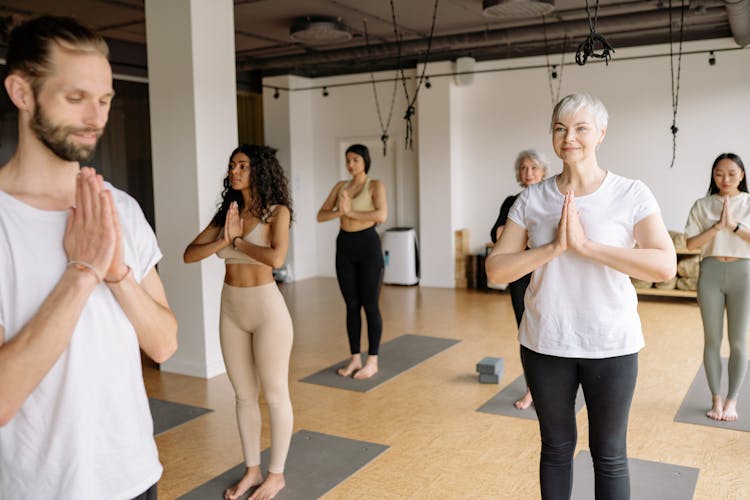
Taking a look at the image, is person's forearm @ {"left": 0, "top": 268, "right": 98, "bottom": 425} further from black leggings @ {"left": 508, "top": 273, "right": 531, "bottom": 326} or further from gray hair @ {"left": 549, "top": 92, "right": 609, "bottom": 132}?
black leggings @ {"left": 508, "top": 273, "right": 531, "bottom": 326}

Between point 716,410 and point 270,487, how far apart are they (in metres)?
2.59

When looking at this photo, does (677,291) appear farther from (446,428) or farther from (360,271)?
(446,428)

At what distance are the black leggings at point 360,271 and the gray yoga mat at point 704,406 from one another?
2.05 meters

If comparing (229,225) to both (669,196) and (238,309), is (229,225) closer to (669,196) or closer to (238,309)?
(238,309)

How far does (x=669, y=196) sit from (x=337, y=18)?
169 inches

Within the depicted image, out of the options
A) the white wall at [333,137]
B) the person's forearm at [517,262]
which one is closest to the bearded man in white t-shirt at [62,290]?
the person's forearm at [517,262]

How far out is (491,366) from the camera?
4680 mm

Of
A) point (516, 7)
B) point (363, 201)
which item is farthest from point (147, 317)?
point (516, 7)

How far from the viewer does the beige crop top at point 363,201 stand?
4828mm

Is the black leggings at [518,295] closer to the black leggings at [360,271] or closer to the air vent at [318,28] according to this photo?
the black leggings at [360,271]

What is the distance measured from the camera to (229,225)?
9.77 ft

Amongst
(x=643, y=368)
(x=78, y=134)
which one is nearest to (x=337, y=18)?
(x=643, y=368)

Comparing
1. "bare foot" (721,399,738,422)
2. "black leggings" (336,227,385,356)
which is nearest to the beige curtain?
"black leggings" (336,227,385,356)

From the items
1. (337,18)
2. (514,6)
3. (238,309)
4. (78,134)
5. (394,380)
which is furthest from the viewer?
(337,18)
